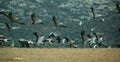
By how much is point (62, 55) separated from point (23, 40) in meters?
1.26

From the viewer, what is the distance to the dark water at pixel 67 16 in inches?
271

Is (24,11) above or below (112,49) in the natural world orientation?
above

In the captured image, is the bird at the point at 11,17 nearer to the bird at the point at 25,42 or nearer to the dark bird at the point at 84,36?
the bird at the point at 25,42

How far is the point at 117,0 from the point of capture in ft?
23.6

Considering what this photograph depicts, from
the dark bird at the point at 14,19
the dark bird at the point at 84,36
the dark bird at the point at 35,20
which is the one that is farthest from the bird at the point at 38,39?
the dark bird at the point at 84,36

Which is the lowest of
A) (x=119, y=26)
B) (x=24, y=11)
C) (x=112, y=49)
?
(x=112, y=49)

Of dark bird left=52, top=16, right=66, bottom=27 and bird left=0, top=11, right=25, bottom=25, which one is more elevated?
bird left=0, top=11, right=25, bottom=25

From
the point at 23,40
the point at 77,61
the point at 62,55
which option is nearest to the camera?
the point at 77,61

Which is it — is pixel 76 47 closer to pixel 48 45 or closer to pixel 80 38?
pixel 80 38

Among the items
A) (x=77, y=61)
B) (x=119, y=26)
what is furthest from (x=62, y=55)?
(x=119, y=26)

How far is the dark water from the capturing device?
688 centimetres

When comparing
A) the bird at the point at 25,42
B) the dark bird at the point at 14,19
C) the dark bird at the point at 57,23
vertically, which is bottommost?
the bird at the point at 25,42

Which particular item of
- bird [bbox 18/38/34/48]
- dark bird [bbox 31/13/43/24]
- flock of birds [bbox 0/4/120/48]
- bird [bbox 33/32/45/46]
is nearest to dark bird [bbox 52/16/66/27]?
flock of birds [bbox 0/4/120/48]

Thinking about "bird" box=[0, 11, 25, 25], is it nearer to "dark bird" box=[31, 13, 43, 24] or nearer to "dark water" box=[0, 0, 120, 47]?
"dark water" box=[0, 0, 120, 47]
